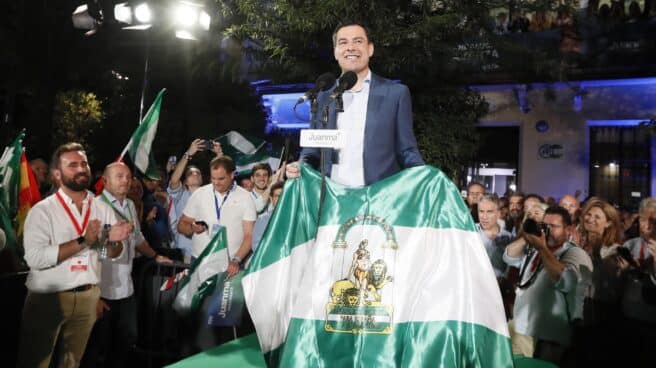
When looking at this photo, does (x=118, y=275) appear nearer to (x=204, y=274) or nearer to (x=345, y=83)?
(x=204, y=274)

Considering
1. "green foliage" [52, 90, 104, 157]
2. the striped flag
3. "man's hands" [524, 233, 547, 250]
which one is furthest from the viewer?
"green foliage" [52, 90, 104, 157]

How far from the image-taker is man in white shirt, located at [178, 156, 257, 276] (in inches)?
220

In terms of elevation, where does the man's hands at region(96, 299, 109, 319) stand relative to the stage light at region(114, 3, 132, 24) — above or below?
below

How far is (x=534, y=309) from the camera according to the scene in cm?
461

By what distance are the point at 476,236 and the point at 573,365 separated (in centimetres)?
238

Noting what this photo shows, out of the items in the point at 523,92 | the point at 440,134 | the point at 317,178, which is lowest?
the point at 317,178

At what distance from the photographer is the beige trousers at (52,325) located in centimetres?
412

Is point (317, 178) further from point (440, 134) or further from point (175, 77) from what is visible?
point (175, 77)

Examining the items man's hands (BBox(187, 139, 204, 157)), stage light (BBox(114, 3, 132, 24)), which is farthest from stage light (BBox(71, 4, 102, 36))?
man's hands (BBox(187, 139, 204, 157))

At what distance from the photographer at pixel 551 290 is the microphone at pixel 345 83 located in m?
2.06

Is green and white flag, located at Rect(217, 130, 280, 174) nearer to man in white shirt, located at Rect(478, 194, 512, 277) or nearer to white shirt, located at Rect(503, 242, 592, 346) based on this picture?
man in white shirt, located at Rect(478, 194, 512, 277)

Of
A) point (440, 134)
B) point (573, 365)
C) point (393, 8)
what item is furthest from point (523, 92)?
point (573, 365)

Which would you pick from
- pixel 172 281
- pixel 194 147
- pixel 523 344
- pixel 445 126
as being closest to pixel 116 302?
pixel 172 281

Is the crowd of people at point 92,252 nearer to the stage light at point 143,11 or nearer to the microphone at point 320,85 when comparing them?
the microphone at point 320,85
